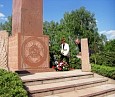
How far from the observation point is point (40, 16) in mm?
10188

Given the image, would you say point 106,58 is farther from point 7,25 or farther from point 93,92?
point 7,25

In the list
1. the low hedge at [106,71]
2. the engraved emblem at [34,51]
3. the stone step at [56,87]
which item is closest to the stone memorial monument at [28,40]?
the engraved emblem at [34,51]

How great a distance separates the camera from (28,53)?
31.0ft

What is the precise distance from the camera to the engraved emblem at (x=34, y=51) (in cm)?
941

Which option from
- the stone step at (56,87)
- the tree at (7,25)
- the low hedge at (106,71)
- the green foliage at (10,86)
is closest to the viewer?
the green foliage at (10,86)

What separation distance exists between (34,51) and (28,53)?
12.2 inches

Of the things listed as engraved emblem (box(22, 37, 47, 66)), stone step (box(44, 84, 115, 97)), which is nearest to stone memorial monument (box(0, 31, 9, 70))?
stone step (box(44, 84, 115, 97))

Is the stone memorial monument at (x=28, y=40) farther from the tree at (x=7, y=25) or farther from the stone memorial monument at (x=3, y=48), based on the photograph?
the tree at (x=7, y=25)

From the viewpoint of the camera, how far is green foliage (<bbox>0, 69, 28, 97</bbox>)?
5133mm

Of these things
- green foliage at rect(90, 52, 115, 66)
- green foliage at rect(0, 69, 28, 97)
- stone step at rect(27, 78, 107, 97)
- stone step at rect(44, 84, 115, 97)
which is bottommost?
stone step at rect(44, 84, 115, 97)

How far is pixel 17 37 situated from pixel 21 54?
29.0 inches

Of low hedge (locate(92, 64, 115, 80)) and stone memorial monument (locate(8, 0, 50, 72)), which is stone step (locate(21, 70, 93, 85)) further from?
stone memorial monument (locate(8, 0, 50, 72))

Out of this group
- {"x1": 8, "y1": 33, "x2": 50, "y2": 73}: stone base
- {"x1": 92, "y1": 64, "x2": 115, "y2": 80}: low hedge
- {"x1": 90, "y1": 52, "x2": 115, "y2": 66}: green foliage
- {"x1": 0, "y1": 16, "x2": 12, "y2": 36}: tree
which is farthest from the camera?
{"x1": 0, "y1": 16, "x2": 12, "y2": 36}: tree

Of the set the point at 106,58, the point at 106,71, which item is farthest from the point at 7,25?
the point at 106,71
